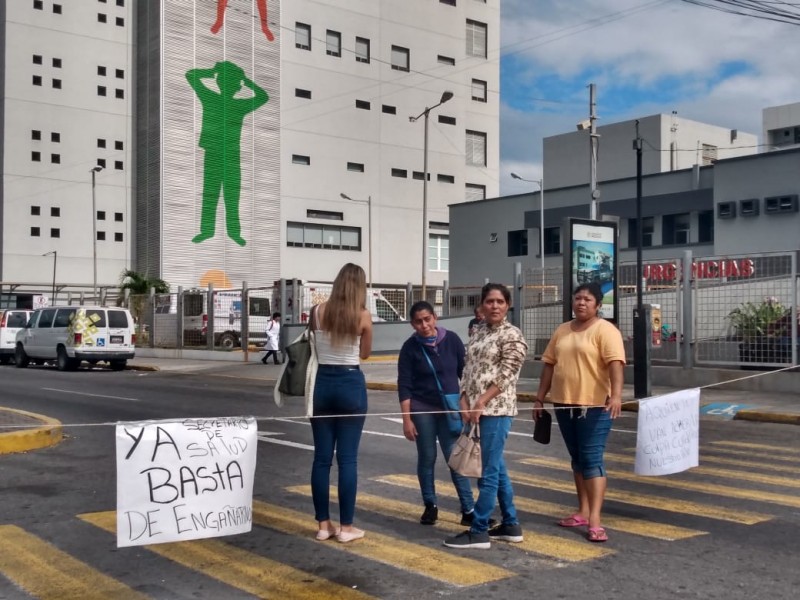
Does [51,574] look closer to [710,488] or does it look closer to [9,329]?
[710,488]

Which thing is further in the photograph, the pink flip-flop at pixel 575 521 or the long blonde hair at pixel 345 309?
the pink flip-flop at pixel 575 521

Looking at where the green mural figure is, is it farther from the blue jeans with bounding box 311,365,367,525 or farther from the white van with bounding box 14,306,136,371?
the blue jeans with bounding box 311,365,367,525

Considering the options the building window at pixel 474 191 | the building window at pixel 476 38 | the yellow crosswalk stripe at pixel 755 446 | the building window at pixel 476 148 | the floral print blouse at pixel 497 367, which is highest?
the building window at pixel 476 38

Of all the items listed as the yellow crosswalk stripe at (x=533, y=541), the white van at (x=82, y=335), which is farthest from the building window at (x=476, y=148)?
the yellow crosswalk stripe at (x=533, y=541)

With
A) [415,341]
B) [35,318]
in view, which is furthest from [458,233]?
[415,341]

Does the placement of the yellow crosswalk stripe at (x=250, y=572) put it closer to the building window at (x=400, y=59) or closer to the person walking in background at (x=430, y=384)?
the person walking in background at (x=430, y=384)

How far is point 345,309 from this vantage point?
20.9ft

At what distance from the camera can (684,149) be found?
67.6 metres

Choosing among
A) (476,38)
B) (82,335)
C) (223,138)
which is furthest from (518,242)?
(82,335)

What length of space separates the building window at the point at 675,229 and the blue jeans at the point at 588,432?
45813 millimetres

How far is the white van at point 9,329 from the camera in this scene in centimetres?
3256

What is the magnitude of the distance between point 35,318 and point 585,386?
27.0 meters

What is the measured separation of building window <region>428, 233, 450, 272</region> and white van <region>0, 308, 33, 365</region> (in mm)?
36742

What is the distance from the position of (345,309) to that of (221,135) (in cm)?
5454
